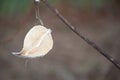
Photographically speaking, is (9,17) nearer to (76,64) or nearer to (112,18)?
(76,64)

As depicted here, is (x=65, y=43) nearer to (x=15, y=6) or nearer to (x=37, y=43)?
(x=15, y=6)

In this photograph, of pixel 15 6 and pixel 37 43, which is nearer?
pixel 37 43

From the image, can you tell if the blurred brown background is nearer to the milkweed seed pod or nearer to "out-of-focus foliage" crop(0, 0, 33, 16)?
"out-of-focus foliage" crop(0, 0, 33, 16)

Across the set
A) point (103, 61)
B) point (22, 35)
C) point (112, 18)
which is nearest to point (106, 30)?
point (112, 18)

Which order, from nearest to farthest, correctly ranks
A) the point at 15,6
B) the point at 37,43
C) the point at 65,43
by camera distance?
the point at 37,43 < the point at 15,6 < the point at 65,43

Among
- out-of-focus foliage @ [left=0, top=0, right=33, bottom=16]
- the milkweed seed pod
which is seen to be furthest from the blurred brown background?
the milkweed seed pod

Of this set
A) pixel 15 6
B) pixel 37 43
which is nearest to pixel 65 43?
pixel 15 6
